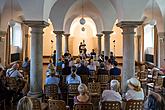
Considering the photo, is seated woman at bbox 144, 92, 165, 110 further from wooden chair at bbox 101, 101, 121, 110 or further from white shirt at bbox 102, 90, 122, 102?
white shirt at bbox 102, 90, 122, 102

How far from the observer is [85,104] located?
629 centimetres

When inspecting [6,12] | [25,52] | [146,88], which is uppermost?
[6,12]

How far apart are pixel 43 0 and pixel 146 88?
6.04 m

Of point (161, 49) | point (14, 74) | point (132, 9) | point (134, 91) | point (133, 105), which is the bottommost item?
point (133, 105)

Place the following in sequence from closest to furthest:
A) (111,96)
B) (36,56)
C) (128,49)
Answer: (111,96), (36,56), (128,49)

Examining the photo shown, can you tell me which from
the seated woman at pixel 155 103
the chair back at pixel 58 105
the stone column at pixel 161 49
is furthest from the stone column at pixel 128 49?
the stone column at pixel 161 49

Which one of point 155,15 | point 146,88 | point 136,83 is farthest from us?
point 155,15

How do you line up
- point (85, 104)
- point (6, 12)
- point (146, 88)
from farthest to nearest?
point (6, 12), point (146, 88), point (85, 104)

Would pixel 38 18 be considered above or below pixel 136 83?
above

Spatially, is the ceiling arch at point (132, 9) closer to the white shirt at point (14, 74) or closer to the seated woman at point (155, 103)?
the white shirt at point (14, 74)

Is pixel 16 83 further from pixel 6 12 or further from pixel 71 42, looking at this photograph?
pixel 71 42

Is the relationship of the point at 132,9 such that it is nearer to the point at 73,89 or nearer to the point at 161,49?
the point at 73,89

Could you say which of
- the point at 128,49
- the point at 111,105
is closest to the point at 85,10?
the point at 128,49

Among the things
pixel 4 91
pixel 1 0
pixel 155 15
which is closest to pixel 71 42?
pixel 155 15
